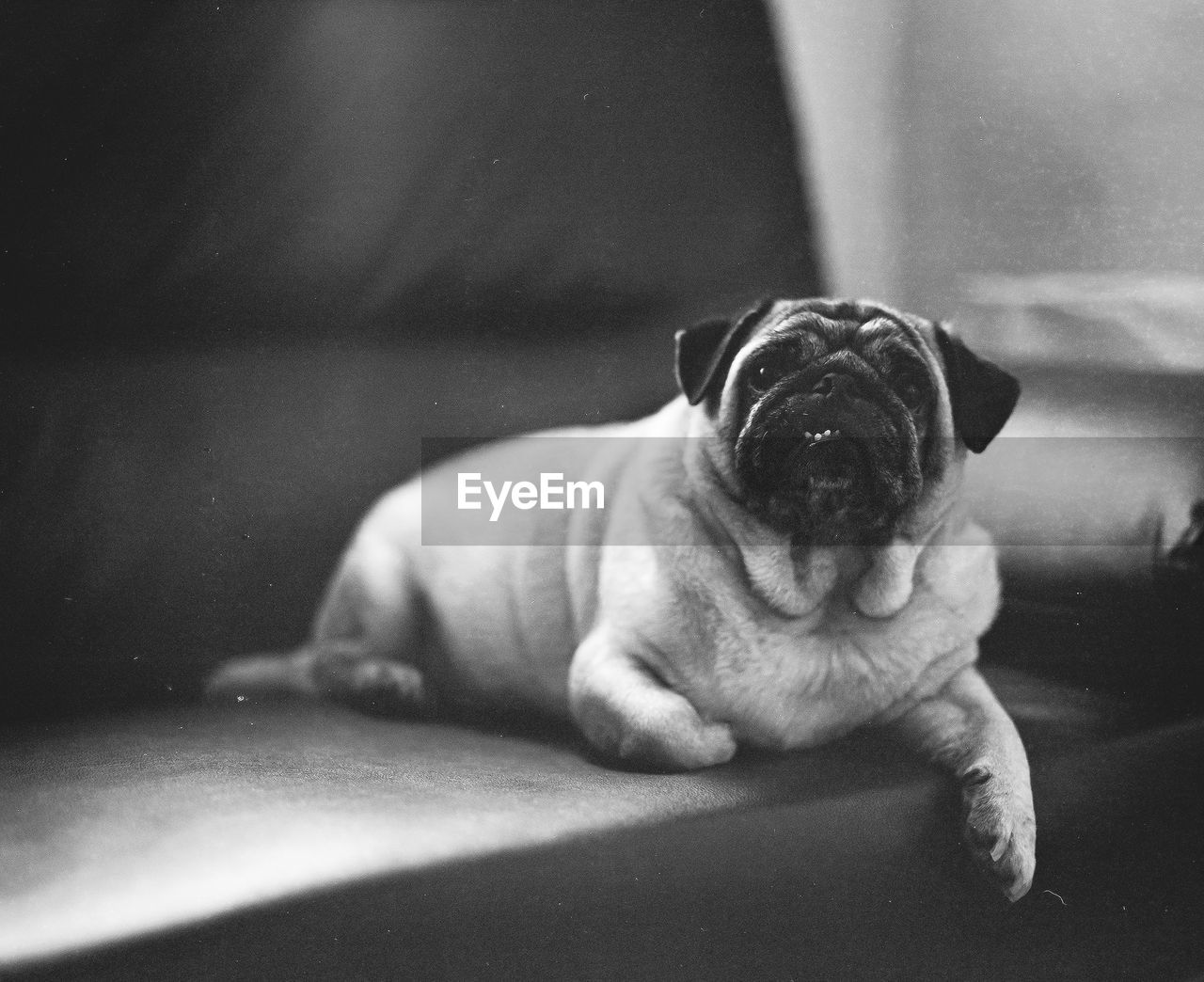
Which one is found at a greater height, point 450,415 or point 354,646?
point 450,415

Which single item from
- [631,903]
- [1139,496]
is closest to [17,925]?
[631,903]

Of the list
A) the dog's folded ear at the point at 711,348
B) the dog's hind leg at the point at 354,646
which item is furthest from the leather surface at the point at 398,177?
the dog's hind leg at the point at 354,646

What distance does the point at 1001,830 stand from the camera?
989 mm

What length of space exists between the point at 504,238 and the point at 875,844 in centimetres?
79

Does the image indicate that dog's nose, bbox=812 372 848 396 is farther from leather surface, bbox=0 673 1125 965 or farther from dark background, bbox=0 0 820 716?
leather surface, bbox=0 673 1125 965

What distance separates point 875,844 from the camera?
983 millimetres

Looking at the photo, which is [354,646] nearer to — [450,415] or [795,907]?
[450,415]

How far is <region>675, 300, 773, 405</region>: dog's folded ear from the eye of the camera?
1.10m

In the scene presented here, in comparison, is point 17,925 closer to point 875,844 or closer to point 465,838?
point 465,838

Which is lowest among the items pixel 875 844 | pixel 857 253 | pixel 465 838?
pixel 875 844

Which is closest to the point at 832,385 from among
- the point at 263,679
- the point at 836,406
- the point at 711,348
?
the point at 836,406

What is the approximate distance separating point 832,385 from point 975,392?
161mm

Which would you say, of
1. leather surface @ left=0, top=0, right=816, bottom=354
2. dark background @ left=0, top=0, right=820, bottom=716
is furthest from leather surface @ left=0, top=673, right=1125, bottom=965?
leather surface @ left=0, top=0, right=816, bottom=354

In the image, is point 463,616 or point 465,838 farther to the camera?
point 463,616
